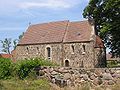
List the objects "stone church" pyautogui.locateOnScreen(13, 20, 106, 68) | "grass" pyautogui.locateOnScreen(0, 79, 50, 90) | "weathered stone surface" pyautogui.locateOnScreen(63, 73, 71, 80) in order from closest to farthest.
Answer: "grass" pyautogui.locateOnScreen(0, 79, 50, 90) < "weathered stone surface" pyautogui.locateOnScreen(63, 73, 71, 80) < "stone church" pyautogui.locateOnScreen(13, 20, 106, 68)

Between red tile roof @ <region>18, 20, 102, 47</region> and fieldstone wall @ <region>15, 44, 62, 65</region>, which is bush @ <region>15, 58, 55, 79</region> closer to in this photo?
red tile roof @ <region>18, 20, 102, 47</region>

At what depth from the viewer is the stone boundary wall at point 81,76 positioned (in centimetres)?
2089

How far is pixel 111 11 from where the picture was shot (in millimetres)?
44969

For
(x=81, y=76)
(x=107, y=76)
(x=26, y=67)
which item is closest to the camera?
(x=107, y=76)

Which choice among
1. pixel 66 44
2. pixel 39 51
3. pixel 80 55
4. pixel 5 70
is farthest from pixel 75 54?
pixel 5 70

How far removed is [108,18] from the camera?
46.7m

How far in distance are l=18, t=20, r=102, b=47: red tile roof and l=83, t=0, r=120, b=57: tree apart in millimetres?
7883

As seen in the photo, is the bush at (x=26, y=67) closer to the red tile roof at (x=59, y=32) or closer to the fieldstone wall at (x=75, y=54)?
the fieldstone wall at (x=75, y=54)

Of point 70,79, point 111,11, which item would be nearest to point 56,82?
point 70,79

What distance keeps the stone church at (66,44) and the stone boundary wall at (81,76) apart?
33716 mm

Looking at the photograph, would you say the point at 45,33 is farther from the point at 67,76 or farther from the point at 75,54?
the point at 67,76

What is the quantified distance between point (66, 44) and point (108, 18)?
1446cm

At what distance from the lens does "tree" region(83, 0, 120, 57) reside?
43034 mm

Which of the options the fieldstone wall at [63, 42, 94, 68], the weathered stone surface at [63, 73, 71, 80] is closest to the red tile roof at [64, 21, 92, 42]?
the fieldstone wall at [63, 42, 94, 68]
